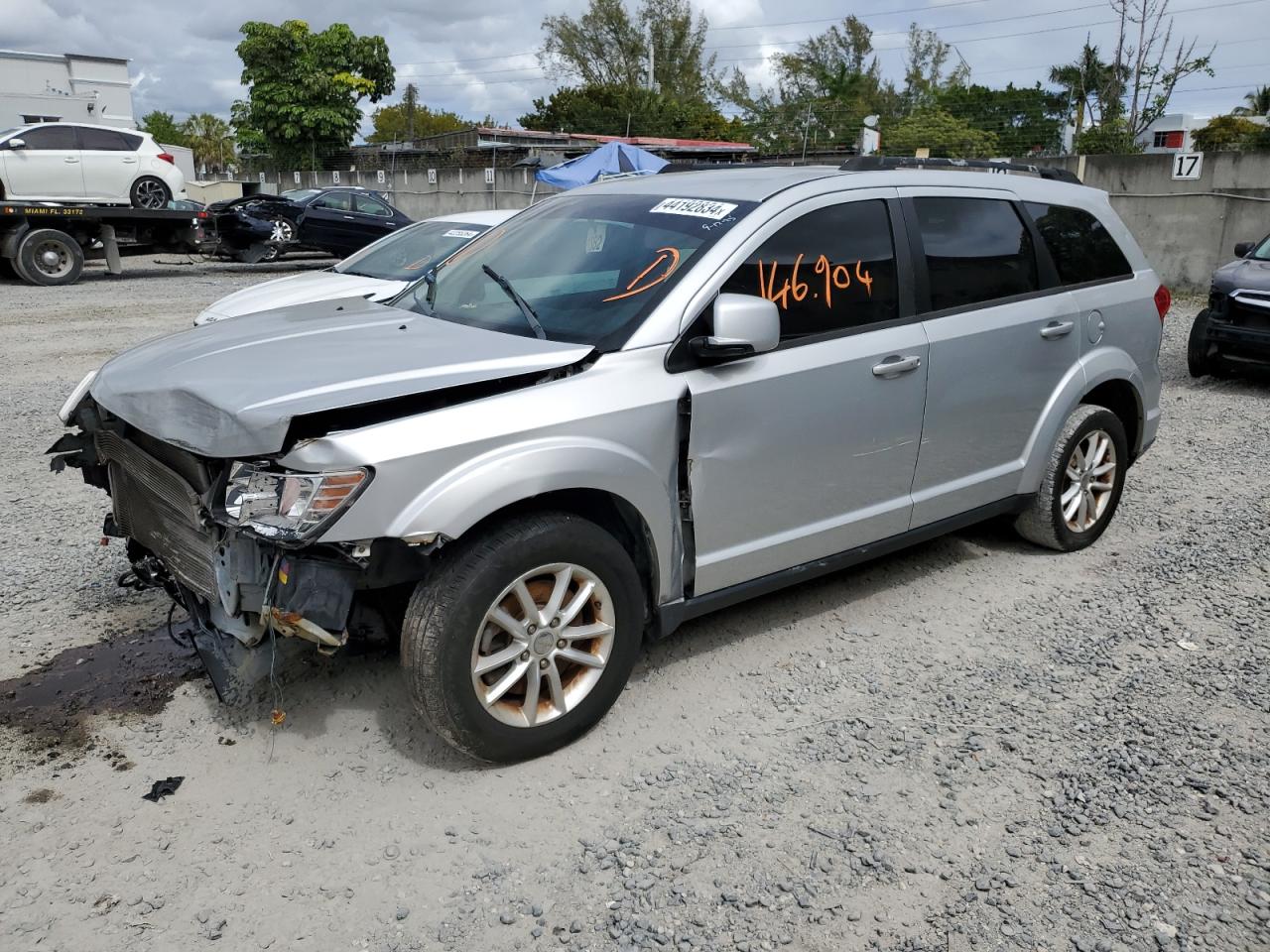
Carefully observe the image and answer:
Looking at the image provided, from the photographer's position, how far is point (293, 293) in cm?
891

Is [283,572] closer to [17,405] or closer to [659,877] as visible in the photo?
[659,877]

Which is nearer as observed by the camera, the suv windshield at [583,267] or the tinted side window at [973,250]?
the suv windshield at [583,267]

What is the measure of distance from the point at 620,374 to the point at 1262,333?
8239 mm

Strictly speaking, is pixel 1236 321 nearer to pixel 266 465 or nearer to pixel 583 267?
pixel 583 267

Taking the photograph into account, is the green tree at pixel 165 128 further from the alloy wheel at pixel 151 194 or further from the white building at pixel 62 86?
the alloy wheel at pixel 151 194

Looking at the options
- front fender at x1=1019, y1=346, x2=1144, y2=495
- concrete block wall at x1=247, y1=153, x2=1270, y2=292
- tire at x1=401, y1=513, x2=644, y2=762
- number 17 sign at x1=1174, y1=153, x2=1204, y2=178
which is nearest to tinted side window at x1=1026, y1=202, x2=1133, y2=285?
front fender at x1=1019, y1=346, x2=1144, y2=495

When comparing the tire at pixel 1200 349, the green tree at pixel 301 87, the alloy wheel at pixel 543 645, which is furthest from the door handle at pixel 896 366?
the green tree at pixel 301 87

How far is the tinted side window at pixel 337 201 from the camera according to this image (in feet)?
64.8

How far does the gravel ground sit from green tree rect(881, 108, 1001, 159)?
37923 mm

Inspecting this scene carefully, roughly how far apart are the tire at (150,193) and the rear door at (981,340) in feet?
56.3

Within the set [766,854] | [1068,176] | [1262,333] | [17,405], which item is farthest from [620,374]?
[1262,333]

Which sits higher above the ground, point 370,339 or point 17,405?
point 370,339

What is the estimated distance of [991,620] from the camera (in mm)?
4609

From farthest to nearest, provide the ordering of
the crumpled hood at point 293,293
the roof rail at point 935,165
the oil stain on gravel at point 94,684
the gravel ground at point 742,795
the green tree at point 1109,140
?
the green tree at point 1109,140 < the crumpled hood at point 293,293 < the roof rail at point 935,165 < the oil stain on gravel at point 94,684 < the gravel ground at point 742,795
